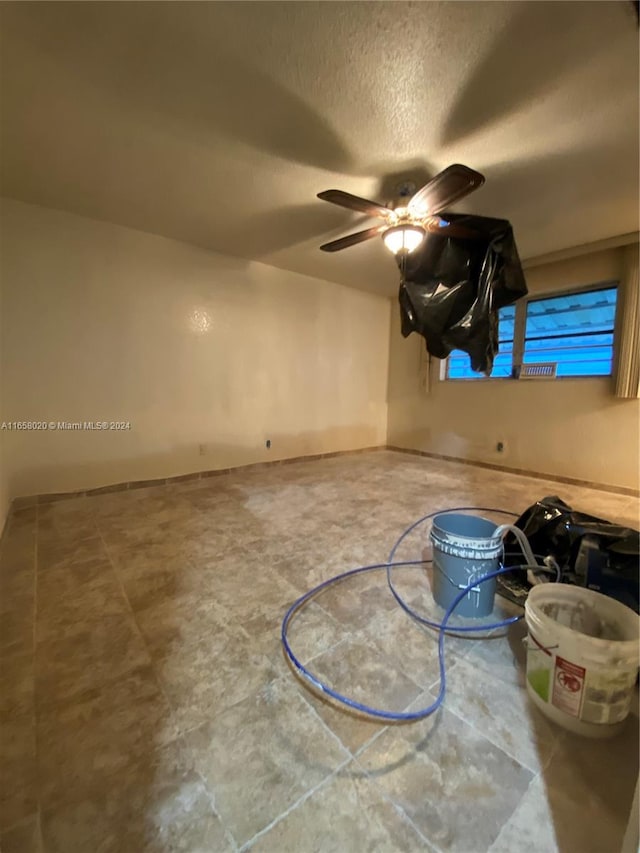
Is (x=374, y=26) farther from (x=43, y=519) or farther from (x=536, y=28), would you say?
(x=43, y=519)

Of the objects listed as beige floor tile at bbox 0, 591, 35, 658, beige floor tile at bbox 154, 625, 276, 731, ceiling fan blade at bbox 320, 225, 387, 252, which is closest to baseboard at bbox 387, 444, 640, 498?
ceiling fan blade at bbox 320, 225, 387, 252

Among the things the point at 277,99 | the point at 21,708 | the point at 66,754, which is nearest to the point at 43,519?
the point at 21,708

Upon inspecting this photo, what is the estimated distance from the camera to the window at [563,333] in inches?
138

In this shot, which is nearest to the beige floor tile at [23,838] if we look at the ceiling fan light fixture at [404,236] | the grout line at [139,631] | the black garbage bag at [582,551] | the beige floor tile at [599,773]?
the grout line at [139,631]

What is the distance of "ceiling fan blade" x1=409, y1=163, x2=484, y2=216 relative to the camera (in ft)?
5.37

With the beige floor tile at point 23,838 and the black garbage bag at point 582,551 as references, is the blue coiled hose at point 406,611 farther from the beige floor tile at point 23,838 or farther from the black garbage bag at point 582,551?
the beige floor tile at point 23,838

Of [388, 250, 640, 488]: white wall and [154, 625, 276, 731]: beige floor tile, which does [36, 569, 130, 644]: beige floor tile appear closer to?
[154, 625, 276, 731]: beige floor tile

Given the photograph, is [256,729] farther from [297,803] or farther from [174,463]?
[174,463]

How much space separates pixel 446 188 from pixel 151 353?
2.84 meters

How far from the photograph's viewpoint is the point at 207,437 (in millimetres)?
3775

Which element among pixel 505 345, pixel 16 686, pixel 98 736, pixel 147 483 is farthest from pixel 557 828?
pixel 505 345

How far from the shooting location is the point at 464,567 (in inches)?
59.8

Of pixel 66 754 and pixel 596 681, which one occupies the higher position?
pixel 596 681

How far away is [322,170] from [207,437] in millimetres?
2701
